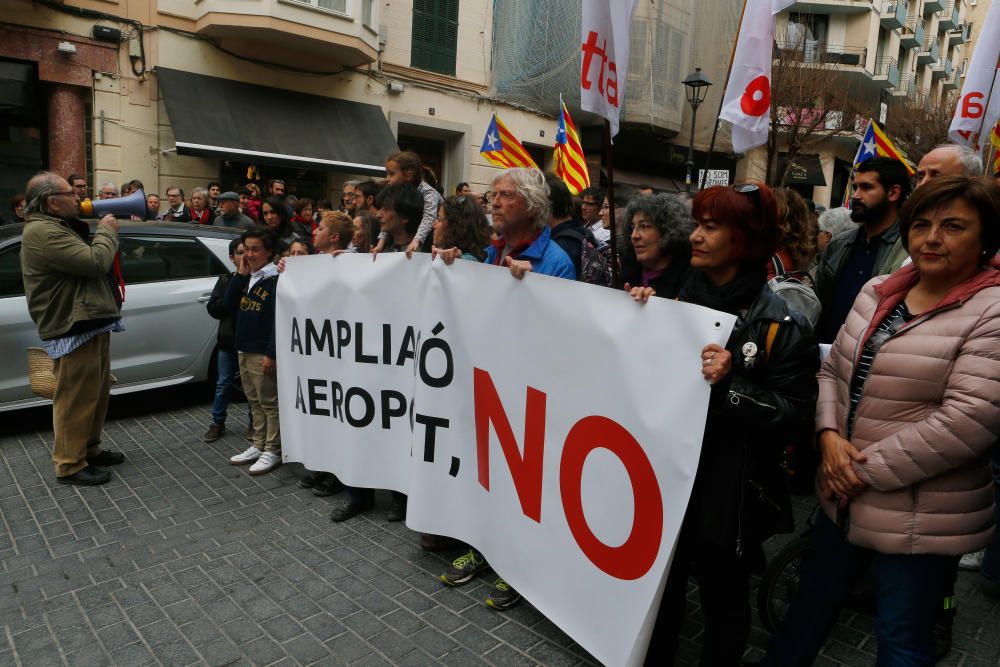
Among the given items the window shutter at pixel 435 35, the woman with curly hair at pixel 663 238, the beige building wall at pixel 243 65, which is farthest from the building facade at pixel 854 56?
the woman with curly hair at pixel 663 238

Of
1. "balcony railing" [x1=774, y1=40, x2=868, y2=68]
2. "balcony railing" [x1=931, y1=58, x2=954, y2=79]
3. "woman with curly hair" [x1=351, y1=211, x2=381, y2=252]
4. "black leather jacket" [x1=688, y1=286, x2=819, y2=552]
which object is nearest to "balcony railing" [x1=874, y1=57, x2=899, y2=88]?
"balcony railing" [x1=774, y1=40, x2=868, y2=68]

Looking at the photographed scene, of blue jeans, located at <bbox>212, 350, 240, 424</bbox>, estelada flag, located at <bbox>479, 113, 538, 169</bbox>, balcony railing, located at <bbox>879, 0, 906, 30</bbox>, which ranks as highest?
balcony railing, located at <bbox>879, 0, 906, 30</bbox>

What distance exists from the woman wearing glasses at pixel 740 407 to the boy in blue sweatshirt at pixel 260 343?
331 cm

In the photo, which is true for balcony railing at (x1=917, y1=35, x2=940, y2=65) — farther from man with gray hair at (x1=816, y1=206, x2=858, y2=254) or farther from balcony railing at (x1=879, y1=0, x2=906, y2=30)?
man with gray hair at (x1=816, y1=206, x2=858, y2=254)

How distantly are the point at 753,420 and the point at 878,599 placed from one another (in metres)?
0.67

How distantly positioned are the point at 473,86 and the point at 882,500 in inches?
616

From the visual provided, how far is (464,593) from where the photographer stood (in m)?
3.39

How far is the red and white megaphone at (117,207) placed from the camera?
4876 mm

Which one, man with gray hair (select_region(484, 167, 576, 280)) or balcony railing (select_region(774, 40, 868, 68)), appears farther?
balcony railing (select_region(774, 40, 868, 68))

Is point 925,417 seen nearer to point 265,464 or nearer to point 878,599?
point 878,599

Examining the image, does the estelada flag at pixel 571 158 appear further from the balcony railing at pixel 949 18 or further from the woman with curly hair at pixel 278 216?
the balcony railing at pixel 949 18

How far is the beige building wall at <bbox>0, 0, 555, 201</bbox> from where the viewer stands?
39.4ft

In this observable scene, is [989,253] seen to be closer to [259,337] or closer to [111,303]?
[259,337]

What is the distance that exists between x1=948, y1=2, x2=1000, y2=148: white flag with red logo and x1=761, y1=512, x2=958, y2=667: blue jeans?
4.03 metres
